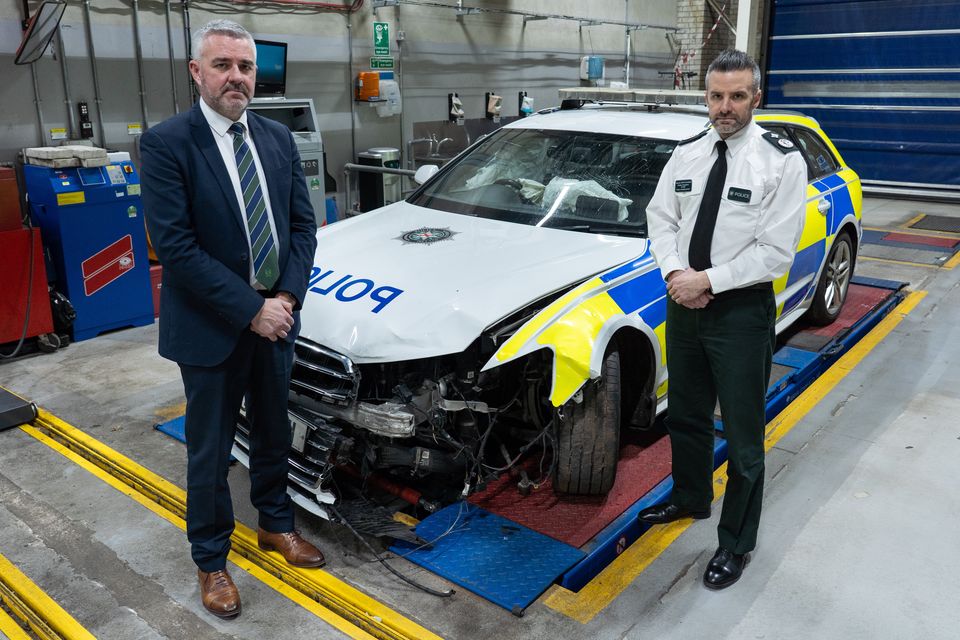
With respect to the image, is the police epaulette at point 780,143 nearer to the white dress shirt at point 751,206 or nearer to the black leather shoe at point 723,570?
the white dress shirt at point 751,206

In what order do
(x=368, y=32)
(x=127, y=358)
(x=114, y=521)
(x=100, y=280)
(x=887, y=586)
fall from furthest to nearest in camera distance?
(x=368, y=32) → (x=100, y=280) → (x=127, y=358) → (x=114, y=521) → (x=887, y=586)

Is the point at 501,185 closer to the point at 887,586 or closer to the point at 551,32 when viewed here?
the point at 887,586

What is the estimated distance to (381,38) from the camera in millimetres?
9305

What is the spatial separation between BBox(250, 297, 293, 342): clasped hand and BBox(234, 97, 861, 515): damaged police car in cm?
34

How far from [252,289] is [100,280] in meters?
3.76

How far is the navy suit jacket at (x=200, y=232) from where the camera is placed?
249cm

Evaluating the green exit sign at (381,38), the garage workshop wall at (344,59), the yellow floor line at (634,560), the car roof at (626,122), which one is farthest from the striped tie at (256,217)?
the green exit sign at (381,38)

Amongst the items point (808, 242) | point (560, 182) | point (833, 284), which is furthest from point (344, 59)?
point (808, 242)

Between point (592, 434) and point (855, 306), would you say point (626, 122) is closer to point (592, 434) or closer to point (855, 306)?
point (592, 434)

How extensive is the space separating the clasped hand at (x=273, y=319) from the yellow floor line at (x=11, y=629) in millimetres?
1323

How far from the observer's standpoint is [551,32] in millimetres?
12078

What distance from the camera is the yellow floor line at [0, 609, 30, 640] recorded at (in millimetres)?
2734

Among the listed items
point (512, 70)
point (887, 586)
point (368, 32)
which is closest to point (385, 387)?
point (887, 586)

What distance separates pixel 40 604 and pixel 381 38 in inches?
306
